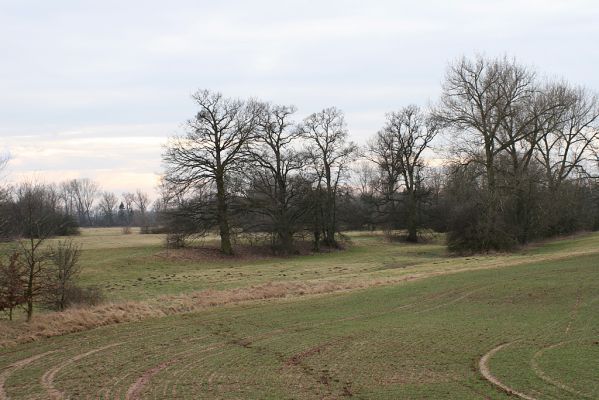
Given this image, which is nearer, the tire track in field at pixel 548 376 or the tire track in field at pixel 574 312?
the tire track in field at pixel 548 376

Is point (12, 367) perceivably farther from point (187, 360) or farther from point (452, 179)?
point (452, 179)

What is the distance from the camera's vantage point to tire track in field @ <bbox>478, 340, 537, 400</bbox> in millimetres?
9150

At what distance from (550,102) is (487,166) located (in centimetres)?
964

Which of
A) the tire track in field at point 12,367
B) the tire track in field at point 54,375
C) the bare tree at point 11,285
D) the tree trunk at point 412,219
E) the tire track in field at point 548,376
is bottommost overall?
the tire track in field at point 12,367

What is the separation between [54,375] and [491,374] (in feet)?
29.0

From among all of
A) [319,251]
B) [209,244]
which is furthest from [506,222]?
[209,244]

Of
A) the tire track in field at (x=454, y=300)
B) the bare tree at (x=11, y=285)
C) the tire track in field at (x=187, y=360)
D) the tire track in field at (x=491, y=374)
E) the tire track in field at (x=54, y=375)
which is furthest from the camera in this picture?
the tire track in field at (x=454, y=300)

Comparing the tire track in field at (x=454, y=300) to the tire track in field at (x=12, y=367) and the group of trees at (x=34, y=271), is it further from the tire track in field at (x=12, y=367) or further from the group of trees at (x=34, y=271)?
the group of trees at (x=34, y=271)

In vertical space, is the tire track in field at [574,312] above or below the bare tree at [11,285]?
below

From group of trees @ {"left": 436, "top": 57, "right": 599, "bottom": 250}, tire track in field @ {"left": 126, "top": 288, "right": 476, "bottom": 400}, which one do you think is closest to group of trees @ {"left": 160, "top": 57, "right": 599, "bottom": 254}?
group of trees @ {"left": 436, "top": 57, "right": 599, "bottom": 250}

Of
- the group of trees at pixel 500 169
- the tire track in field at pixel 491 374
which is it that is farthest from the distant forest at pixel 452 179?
the tire track in field at pixel 491 374

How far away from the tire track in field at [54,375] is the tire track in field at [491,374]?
770 centimetres

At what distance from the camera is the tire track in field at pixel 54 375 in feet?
33.4

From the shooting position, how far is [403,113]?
231ft
